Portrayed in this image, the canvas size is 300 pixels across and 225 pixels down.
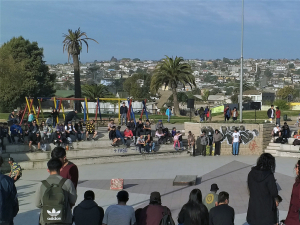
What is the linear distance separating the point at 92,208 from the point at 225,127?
1789cm

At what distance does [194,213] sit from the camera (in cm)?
621

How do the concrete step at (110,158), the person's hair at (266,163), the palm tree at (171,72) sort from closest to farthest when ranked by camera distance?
the person's hair at (266,163) < the concrete step at (110,158) < the palm tree at (171,72)

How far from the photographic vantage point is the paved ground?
13375 millimetres

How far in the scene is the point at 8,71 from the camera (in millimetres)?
32688

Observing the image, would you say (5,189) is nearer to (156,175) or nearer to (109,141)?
(156,175)

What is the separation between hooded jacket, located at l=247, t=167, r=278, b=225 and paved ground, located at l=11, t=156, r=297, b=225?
5.25 metres

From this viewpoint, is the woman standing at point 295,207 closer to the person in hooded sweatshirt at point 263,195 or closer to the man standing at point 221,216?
the person in hooded sweatshirt at point 263,195

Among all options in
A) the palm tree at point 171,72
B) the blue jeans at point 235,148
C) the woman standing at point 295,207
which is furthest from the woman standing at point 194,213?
the palm tree at point 171,72

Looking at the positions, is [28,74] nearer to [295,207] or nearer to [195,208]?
[195,208]

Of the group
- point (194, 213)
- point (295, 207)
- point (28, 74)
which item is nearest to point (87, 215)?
point (194, 213)

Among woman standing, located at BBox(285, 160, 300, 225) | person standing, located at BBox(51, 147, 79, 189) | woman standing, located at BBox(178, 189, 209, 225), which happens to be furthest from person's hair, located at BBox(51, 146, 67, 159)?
woman standing, located at BBox(285, 160, 300, 225)

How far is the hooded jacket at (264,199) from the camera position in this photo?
6.05 m

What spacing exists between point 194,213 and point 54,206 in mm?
1944

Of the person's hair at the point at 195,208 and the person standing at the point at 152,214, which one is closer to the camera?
the person's hair at the point at 195,208
